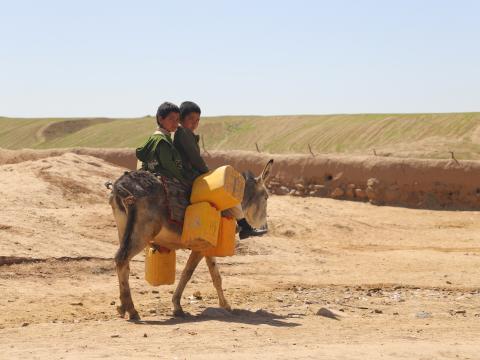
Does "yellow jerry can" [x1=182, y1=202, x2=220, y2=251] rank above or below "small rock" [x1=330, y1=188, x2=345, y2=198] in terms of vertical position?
above

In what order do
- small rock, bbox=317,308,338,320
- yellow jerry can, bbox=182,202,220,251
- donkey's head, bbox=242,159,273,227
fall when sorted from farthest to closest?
donkey's head, bbox=242,159,273,227, small rock, bbox=317,308,338,320, yellow jerry can, bbox=182,202,220,251

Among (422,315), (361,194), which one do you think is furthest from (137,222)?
(361,194)

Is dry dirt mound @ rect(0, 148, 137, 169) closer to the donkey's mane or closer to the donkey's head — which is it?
the donkey's head

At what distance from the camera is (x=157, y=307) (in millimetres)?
11570

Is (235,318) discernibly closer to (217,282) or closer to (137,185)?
(217,282)

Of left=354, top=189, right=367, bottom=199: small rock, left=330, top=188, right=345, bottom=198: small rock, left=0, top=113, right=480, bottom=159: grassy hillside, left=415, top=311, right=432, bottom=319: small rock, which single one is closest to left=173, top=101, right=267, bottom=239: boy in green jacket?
left=415, top=311, right=432, bottom=319: small rock

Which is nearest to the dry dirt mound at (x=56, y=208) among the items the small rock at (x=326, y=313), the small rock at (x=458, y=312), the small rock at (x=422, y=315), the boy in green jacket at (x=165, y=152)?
the boy in green jacket at (x=165, y=152)

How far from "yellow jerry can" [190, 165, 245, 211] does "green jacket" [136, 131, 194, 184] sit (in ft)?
0.74

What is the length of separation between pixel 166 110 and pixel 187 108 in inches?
11.7

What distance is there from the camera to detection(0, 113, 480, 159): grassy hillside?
39812mm

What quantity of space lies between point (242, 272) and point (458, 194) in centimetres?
1196

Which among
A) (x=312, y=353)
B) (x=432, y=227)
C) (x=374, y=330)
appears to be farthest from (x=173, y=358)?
(x=432, y=227)

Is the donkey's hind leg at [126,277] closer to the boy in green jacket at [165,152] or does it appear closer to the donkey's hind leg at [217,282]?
the boy in green jacket at [165,152]

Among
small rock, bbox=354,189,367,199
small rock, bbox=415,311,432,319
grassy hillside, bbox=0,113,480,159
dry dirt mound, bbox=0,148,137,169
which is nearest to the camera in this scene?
small rock, bbox=415,311,432,319
